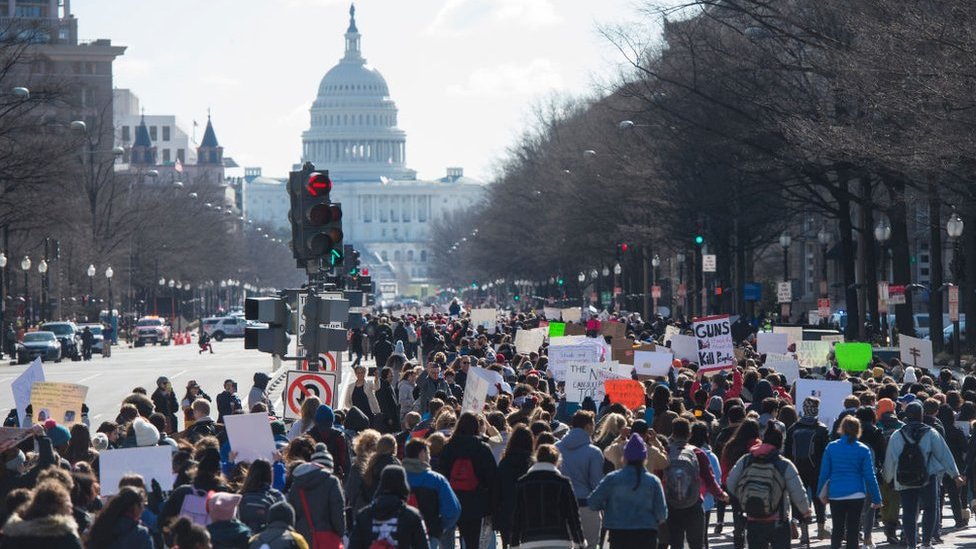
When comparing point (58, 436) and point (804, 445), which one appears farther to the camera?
point (804, 445)

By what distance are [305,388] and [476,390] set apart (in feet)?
5.76

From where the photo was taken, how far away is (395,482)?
12.2 metres

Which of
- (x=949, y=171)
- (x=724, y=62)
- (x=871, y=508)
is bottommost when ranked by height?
(x=871, y=508)

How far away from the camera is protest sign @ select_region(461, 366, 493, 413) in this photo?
20938mm

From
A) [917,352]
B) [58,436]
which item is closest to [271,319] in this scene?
[58,436]

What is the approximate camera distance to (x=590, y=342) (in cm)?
2608

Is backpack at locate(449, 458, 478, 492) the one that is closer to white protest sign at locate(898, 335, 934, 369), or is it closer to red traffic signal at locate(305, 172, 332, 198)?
red traffic signal at locate(305, 172, 332, 198)

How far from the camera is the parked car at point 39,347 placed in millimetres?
65431

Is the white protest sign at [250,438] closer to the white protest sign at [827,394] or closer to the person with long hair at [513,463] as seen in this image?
the person with long hair at [513,463]

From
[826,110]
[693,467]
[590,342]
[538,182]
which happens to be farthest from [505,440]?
[538,182]

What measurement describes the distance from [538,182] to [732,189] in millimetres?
42887

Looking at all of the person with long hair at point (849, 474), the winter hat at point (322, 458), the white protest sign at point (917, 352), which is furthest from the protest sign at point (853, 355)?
the winter hat at point (322, 458)

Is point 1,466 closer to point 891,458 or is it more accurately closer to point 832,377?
point 891,458

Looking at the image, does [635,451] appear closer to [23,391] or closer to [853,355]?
[23,391]
